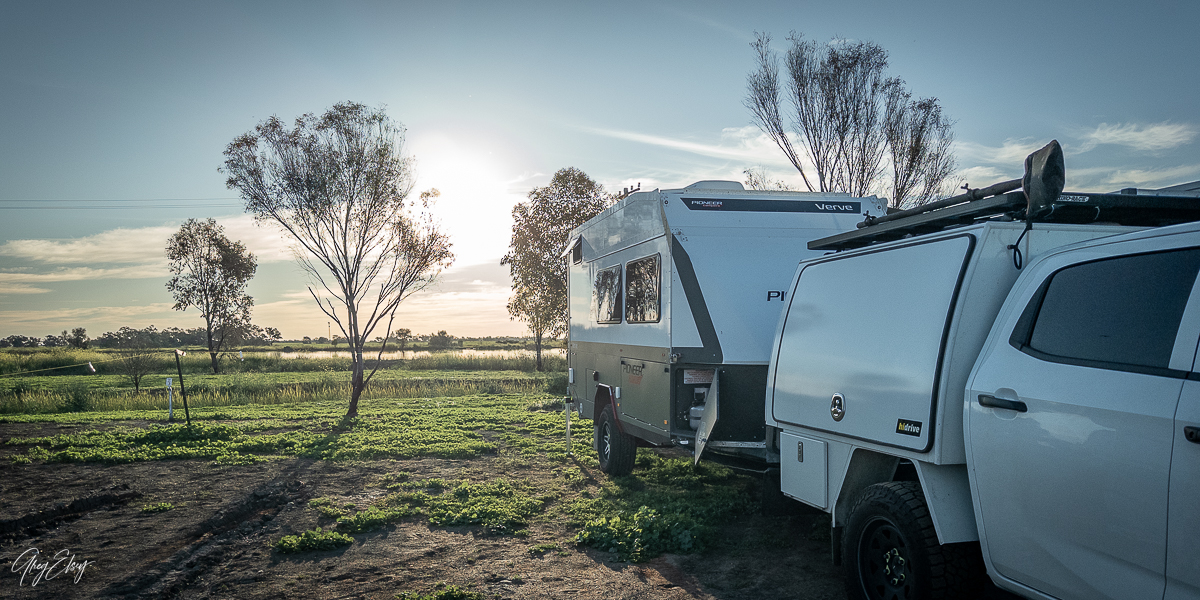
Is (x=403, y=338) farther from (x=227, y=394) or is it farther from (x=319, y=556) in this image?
(x=319, y=556)

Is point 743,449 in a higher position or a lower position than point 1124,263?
lower

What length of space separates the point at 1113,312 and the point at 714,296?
14.0 feet

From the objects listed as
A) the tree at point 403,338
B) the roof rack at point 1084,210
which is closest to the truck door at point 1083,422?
the roof rack at point 1084,210

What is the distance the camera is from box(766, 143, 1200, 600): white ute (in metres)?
2.84

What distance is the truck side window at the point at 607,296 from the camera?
930 cm

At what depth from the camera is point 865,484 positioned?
4.71 m

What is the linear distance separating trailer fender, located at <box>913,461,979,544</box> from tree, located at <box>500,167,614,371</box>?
81.7ft

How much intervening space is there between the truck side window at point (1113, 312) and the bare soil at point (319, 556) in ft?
8.69

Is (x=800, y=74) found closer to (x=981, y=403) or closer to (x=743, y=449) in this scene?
(x=743, y=449)

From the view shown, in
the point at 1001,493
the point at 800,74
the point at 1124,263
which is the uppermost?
the point at 800,74

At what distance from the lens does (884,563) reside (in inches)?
167

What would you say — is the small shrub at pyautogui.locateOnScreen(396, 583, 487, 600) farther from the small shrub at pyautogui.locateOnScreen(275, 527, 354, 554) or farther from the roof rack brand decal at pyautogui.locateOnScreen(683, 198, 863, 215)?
the roof rack brand decal at pyautogui.locateOnScreen(683, 198, 863, 215)

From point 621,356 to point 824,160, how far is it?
11638mm

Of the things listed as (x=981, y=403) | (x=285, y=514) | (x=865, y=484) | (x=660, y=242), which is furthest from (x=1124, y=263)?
(x=285, y=514)
